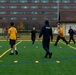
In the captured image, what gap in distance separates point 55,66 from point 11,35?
5.90m

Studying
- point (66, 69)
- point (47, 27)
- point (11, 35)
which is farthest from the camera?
point (11, 35)

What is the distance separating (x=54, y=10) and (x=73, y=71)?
112m

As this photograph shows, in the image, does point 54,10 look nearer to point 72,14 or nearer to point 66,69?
point 72,14

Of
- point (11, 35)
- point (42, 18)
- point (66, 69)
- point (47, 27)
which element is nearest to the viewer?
point (66, 69)

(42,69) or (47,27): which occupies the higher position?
(47,27)

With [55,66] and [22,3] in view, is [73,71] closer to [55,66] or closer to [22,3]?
[55,66]

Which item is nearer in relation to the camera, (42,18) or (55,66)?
(55,66)

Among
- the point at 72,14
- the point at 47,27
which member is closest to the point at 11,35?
the point at 47,27

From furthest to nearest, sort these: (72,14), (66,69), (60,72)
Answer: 1. (72,14)
2. (66,69)
3. (60,72)

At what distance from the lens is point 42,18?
121562mm

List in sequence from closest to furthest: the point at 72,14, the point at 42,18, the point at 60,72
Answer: the point at 60,72 < the point at 72,14 < the point at 42,18

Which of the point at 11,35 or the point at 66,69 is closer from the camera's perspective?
the point at 66,69

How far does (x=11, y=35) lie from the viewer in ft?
58.6

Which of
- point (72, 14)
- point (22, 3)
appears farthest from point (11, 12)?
point (72, 14)
